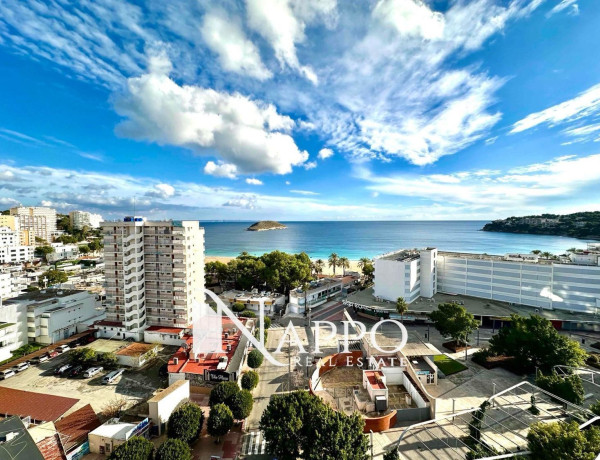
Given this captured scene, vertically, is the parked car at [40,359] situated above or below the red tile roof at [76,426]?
above

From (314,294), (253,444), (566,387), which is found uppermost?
(314,294)

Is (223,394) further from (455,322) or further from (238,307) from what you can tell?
(455,322)

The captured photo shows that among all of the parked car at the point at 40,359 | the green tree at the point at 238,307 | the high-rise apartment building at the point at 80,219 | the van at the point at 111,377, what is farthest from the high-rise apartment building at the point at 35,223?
the van at the point at 111,377

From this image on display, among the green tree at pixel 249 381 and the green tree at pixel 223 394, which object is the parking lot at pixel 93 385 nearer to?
the green tree at pixel 223 394

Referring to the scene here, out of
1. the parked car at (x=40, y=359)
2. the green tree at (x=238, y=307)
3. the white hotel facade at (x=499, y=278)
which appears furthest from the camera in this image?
the green tree at (x=238, y=307)

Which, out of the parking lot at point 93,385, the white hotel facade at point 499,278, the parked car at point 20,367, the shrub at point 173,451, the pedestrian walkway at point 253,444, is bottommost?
the pedestrian walkway at point 253,444

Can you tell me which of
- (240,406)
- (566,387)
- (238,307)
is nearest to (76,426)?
(240,406)

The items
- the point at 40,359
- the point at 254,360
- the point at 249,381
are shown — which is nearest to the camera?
the point at 249,381
